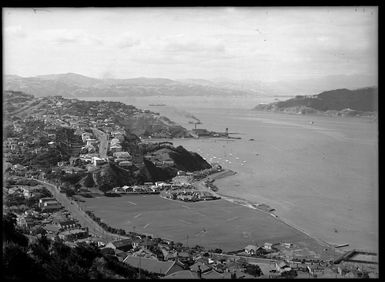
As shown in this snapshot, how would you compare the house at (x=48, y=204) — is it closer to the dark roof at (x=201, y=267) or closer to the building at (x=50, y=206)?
the building at (x=50, y=206)

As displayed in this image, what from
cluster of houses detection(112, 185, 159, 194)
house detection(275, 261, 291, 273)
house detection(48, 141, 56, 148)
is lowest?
house detection(275, 261, 291, 273)

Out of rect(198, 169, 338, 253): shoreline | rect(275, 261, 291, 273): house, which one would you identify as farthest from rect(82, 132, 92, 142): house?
rect(275, 261, 291, 273): house

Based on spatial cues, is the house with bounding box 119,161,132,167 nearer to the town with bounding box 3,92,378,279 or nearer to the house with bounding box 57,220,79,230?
the town with bounding box 3,92,378,279

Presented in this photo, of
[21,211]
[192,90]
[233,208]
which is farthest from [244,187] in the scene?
[21,211]

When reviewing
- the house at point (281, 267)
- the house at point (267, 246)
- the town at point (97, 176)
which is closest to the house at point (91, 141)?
the town at point (97, 176)

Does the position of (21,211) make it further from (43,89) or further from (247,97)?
(247,97)

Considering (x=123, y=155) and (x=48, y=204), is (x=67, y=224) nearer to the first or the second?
(x=48, y=204)
